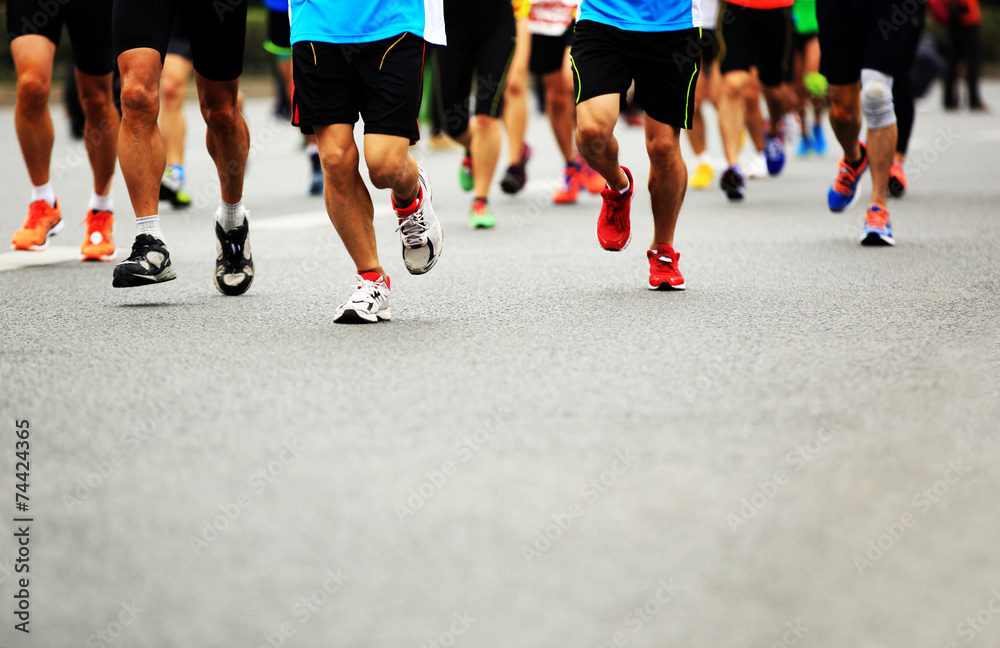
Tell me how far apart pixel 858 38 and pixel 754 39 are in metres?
3.12

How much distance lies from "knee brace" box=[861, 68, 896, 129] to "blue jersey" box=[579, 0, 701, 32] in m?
1.70

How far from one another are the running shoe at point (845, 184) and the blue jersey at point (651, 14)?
2345 mm

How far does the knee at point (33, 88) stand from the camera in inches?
223

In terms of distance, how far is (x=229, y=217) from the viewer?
4.83 meters

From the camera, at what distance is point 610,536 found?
7.48 feet

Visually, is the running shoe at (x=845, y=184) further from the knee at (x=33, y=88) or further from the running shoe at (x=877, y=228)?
the knee at (x=33, y=88)

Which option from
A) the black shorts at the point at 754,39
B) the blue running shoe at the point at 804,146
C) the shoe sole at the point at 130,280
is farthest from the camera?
the blue running shoe at the point at 804,146

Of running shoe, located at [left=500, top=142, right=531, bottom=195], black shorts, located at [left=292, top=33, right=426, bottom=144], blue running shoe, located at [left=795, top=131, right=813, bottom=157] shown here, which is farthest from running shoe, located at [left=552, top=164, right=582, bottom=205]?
blue running shoe, located at [left=795, top=131, right=813, bottom=157]

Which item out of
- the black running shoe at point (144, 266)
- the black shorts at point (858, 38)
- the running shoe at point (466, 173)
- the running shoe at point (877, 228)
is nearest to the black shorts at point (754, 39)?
the running shoe at point (466, 173)

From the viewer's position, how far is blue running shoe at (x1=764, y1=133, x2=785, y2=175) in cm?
1048

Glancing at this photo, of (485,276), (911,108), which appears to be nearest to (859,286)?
(485,276)

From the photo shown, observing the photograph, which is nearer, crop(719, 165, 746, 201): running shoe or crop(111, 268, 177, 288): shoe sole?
crop(111, 268, 177, 288): shoe sole

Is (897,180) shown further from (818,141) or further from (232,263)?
(818,141)

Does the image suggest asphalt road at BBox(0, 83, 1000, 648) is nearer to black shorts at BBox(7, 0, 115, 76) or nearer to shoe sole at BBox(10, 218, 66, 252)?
shoe sole at BBox(10, 218, 66, 252)
